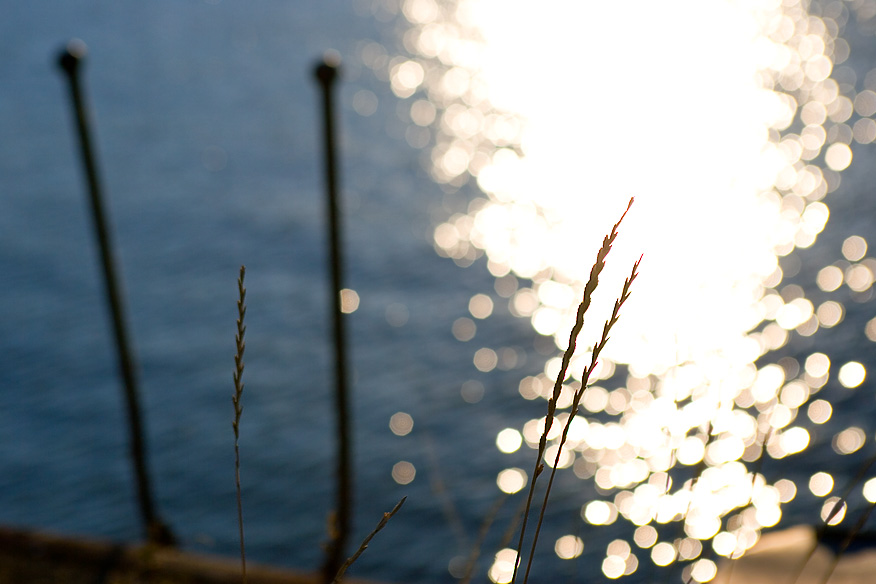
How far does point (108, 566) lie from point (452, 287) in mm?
5900

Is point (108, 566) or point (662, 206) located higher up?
point (662, 206)

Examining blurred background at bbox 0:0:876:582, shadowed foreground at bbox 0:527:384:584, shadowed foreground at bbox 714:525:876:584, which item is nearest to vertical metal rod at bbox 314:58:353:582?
shadowed foreground at bbox 0:527:384:584

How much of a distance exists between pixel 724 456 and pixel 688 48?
11600 mm

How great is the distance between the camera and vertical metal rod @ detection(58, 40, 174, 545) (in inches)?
147

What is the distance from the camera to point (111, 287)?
13.3 feet

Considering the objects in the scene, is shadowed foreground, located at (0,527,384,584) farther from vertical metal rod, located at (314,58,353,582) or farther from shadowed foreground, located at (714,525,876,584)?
shadowed foreground, located at (714,525,876,584)

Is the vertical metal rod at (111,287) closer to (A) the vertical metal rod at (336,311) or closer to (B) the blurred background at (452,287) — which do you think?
(A) the vertical metal rod at (336,311)

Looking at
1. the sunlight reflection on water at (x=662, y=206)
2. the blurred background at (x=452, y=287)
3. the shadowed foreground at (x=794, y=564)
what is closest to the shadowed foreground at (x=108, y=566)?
the blurred background at (x=452, y=287)

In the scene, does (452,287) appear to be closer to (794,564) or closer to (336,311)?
(336,311)

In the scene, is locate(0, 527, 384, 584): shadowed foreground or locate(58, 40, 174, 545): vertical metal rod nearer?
locate(0, 527, 384, 584): shadowed foreground

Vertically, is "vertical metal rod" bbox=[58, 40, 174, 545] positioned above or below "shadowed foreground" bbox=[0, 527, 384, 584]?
above

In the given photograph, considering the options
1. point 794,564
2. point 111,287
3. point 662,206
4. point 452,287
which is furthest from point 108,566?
point 662,206

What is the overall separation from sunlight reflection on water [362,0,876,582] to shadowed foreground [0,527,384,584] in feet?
3.57

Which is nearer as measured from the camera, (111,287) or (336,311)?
(336,311)
